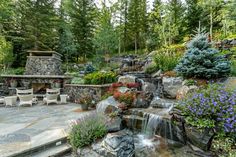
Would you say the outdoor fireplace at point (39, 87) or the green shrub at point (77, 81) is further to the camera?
the outdoor fireplace at point (39, 87)

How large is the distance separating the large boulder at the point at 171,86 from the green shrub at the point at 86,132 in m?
3.94

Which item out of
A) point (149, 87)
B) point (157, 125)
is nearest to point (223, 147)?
point (157, 125)

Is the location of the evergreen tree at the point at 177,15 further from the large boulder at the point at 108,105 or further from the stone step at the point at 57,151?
the stone step at the point at 57,151

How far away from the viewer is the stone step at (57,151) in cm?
397

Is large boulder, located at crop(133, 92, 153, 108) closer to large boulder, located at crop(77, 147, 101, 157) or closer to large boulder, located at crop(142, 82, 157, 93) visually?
large boulder, located at crop(142, 82, 157, 93)

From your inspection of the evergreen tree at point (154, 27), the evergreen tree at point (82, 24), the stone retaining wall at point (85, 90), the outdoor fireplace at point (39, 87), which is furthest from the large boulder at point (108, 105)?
the evergreen tree at point (154, 27)

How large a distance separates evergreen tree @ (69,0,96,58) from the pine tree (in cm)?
1323

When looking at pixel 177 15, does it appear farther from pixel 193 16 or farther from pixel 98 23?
pixel 98 23

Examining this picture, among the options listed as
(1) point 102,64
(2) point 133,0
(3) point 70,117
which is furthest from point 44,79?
(2) point 133,0

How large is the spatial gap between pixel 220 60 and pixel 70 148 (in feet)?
19.9

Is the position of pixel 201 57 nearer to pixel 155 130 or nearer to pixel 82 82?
pixel 155 130

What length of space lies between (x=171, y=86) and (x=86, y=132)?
14.9 feet

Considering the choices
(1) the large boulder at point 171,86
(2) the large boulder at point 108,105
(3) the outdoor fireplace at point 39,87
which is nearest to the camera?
(2) the large boulder at point 108,105

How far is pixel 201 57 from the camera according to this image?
21.3 feet
